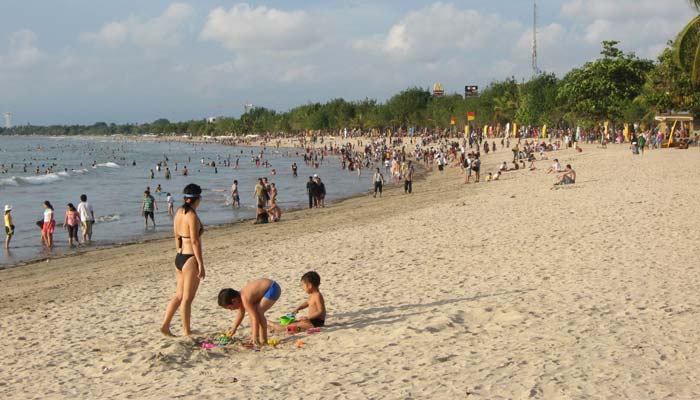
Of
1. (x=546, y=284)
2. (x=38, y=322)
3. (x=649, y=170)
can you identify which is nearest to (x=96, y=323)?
(x=38, y=322)

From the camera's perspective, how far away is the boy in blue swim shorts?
6562mm

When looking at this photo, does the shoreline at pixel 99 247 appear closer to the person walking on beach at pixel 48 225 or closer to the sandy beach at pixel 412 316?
the person walking on beach at pixel 48 225

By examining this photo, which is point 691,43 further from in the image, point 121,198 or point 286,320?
point 121,198

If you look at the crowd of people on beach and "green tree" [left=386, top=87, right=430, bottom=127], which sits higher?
"green tree" [left=386, top=87, right=430, bottom=127]

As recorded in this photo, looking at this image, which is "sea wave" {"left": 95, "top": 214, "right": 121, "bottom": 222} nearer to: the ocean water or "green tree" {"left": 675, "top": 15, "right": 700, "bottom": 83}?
the ocean water

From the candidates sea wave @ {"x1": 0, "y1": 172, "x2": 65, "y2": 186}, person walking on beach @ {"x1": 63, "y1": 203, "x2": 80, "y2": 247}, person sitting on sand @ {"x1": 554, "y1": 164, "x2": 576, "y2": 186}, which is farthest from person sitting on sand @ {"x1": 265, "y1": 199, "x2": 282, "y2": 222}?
sea wave @ {"x1": 0, "y1": 172, "x2": 65, "y2": 186}

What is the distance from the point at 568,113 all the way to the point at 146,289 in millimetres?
54636

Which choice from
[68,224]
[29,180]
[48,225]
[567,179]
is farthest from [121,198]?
[567,179]

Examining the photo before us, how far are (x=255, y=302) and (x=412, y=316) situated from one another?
1.85m

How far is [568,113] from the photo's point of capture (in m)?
59.0

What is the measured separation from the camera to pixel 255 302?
6602mm

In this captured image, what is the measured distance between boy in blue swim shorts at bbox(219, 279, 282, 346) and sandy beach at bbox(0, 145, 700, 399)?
21cm

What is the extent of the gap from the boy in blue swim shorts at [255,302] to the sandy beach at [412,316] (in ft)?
0.69

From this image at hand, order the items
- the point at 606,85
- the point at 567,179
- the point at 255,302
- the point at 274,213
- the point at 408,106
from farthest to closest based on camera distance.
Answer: the point at 408,106
the point at 606,85
the point at 567,179
the point at 274,213
the point at 255,302
